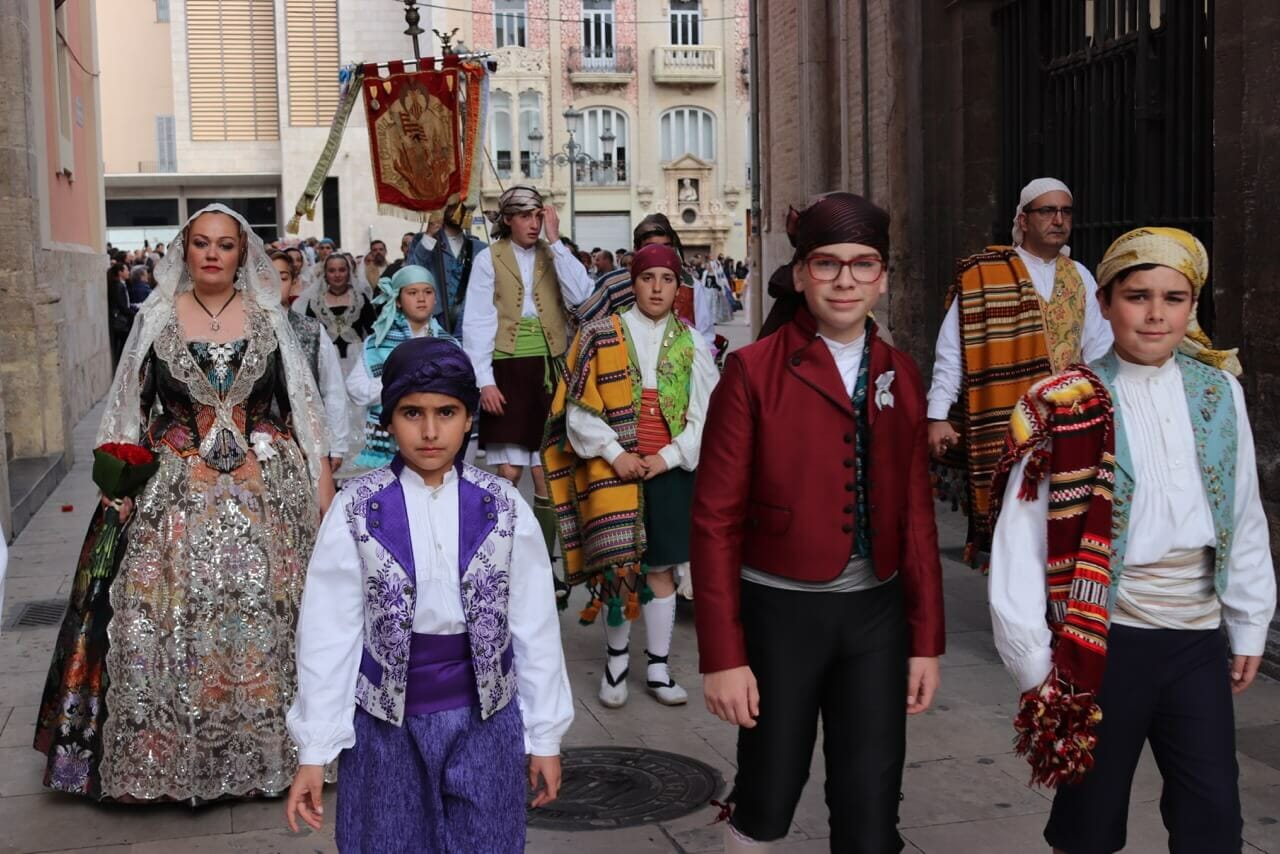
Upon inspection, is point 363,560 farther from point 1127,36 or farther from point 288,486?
point 1127,36

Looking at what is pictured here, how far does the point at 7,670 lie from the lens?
7.38 m

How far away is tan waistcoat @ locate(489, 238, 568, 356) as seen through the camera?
8383 mm

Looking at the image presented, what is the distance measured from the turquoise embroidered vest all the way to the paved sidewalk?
1.59m

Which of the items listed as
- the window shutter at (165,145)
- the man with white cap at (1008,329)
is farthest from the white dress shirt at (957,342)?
the window shutter at (165,145)

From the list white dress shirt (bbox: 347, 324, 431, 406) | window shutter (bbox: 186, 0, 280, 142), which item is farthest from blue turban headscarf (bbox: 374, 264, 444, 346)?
window shutter (bbox: 186, 0, 280, 142)

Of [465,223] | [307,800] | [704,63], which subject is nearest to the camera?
[307,800]

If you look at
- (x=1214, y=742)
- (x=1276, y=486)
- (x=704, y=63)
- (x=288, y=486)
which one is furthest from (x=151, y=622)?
(x=704, y=63)

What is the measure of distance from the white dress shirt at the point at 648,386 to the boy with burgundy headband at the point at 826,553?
2.73 m

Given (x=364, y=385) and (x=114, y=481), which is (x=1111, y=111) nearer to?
(x=364, y=385)

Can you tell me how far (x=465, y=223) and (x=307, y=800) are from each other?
330 inches

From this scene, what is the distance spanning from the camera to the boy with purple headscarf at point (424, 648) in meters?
3.59

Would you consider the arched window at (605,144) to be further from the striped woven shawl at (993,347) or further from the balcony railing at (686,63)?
the striped woven shawl at (993,347)

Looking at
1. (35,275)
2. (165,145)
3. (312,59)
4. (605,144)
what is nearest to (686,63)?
(605,144)

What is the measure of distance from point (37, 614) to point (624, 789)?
165 inches
